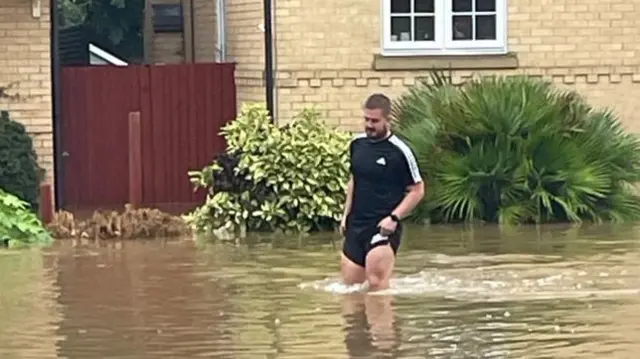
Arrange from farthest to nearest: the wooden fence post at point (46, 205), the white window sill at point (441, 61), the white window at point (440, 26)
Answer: the white window at point (440, 26) < the white window sill at point (441, 61) < the wooden fence post at point (46, 205)

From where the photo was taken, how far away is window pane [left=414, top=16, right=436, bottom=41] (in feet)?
67.7

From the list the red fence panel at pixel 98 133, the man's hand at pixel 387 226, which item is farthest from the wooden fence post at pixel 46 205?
the man's hand at pixel 387 226

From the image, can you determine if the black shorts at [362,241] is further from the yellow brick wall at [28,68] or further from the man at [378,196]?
the yellow brick wall at [28,68]

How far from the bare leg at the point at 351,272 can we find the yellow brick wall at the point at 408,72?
7787 millimetres

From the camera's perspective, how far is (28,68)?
67.2 feet

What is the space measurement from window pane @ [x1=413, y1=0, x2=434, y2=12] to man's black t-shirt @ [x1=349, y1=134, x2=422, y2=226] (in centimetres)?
835

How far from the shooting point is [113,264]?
50.8ft

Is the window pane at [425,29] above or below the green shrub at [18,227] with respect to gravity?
above

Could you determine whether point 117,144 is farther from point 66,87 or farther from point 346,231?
point 346,231

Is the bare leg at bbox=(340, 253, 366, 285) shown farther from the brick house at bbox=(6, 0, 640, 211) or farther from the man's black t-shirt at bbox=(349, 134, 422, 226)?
the brick house at bbox=(6, 0, 640, 211)

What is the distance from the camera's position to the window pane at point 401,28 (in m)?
20.6

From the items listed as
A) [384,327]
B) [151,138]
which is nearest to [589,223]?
[151,138]

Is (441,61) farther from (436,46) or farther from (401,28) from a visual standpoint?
(401,28)

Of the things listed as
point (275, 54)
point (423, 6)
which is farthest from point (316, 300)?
point (423, 6)
